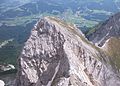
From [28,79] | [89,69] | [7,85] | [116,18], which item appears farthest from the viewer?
[116,18]

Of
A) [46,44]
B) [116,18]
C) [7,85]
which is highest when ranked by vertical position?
[46,44]

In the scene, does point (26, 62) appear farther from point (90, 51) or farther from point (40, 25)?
point (90, 51)

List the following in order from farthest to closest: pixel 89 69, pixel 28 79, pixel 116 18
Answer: pixel 116 18
pixel 89 69
pixel 28 79

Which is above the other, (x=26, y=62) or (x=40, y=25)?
(x=40, y=25)

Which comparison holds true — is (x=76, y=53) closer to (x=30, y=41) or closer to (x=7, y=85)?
(x=30, y=41)

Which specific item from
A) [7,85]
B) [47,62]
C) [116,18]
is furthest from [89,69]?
[116,18]

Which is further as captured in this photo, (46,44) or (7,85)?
(7,85)

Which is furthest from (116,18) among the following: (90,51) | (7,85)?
(90,51)
